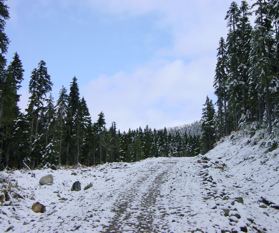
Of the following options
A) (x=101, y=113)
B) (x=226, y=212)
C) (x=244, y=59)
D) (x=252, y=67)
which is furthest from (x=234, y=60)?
(x=101, y=113)

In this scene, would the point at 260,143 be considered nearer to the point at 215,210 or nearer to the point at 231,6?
the point at 215,210

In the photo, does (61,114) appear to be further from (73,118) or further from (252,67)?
(252,67)

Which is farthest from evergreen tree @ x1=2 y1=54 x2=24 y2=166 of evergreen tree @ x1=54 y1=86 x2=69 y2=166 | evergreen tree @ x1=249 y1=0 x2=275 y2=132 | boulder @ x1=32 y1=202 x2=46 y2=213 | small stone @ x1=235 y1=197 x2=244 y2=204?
evergreen tree @ x1=249 y1=0 x2=275 y2=132

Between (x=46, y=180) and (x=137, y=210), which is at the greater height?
(x=46, y=180)

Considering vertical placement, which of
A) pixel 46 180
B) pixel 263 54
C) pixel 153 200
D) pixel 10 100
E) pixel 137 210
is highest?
pixel 263 54

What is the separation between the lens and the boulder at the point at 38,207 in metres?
16.4

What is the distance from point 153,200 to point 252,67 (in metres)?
23.5

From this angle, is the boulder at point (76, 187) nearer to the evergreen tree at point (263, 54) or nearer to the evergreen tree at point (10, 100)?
the evergreen tree at point (10, 100)

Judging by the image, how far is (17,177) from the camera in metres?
21.3

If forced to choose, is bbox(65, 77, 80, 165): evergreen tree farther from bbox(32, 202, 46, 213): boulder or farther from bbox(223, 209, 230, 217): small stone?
bbox(223, 209, 230, 217): small stone

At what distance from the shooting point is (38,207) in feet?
54.2

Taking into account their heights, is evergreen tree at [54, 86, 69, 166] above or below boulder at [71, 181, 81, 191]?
above

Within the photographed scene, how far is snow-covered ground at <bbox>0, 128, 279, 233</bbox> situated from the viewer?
44.1 feet

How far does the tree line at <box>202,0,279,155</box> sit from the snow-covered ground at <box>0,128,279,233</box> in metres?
8.27
